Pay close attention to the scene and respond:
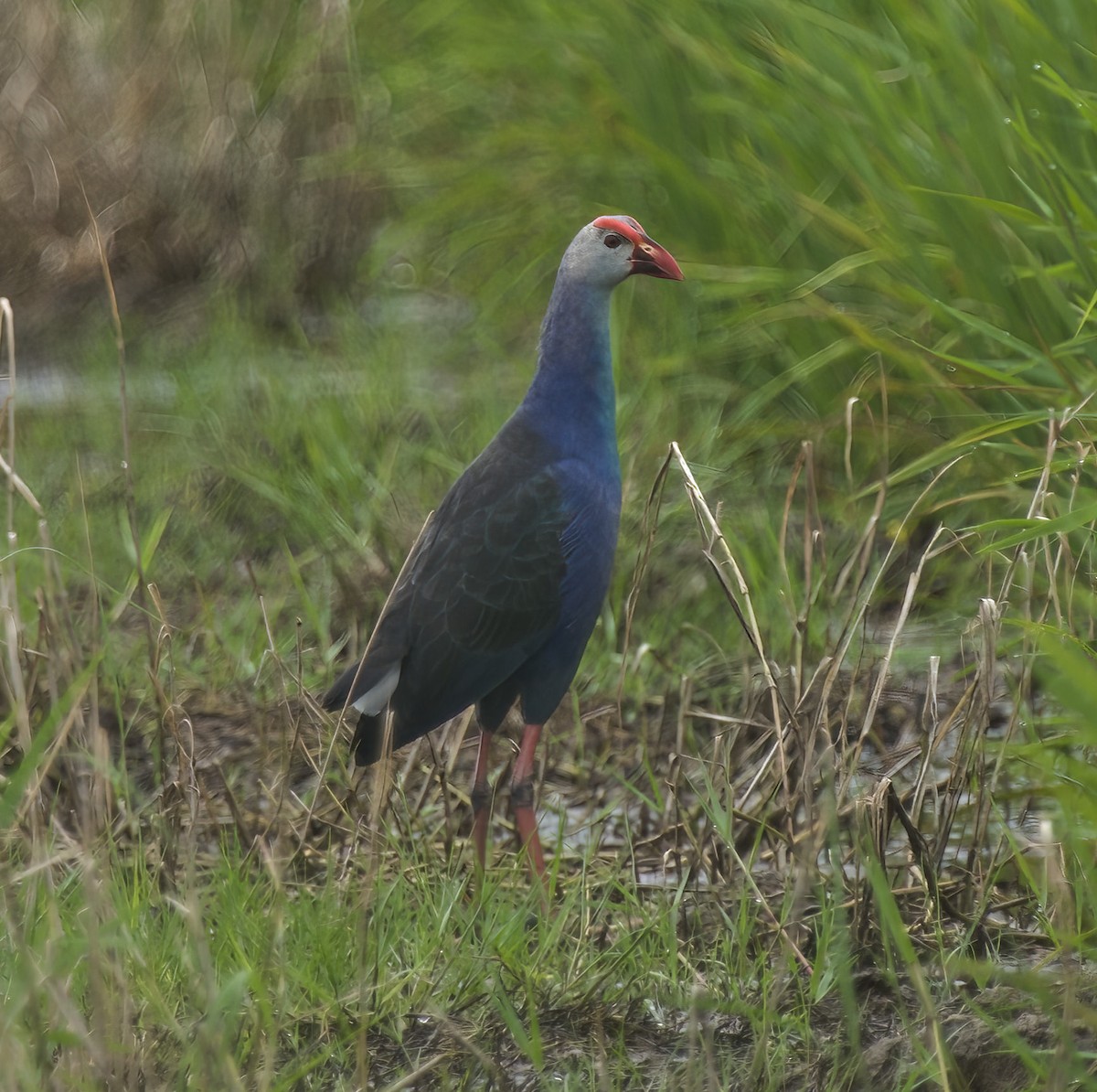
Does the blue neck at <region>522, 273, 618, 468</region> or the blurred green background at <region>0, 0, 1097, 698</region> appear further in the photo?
the blurred green background at <region>0, 0, 1097, 698</region>

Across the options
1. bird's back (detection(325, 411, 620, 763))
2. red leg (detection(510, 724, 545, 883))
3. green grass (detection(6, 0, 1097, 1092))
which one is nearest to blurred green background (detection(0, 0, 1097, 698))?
green grass (detection(6, 0, 1097, 1092))

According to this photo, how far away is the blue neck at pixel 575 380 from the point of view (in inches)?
99.7

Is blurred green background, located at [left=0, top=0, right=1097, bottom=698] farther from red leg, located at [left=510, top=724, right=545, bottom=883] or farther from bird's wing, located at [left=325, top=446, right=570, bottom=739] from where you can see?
red leg, located at [left=510, top=724, right=545, bottom=883]

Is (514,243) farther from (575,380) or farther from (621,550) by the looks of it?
(575,380)

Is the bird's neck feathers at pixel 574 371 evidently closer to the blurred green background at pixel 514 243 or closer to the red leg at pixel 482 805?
the blurred green background at pixel 514 243

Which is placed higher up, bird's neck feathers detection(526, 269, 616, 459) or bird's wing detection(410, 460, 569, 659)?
bird's neck feathers detection(526, 269, 616, 459)

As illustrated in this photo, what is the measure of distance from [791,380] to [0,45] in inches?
137

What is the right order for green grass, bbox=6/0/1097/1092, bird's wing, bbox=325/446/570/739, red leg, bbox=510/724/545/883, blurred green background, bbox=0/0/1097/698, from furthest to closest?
blurred green background, bbox=0/0/1097/698 < red leg, bbox=510/724/545/883 < bird's wing, bbox=325/446/570/739 < green grass, bbox=6/0/1097/1092

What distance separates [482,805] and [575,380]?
65cm

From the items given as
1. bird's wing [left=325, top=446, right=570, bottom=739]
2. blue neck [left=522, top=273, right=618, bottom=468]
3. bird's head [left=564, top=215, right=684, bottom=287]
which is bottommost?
bird's wing [left=325, top=446, right=570, bottom=739]

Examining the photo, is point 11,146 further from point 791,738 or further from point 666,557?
point 791,738

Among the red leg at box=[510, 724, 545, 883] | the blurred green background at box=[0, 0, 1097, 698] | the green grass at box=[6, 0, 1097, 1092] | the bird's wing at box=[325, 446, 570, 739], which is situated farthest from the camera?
the blurred green background at box=[0, 0, 1097, 698]

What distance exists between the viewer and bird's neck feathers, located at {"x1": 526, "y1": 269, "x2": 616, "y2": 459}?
2.53 metres

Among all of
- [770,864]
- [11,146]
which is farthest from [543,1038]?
[11,146]
